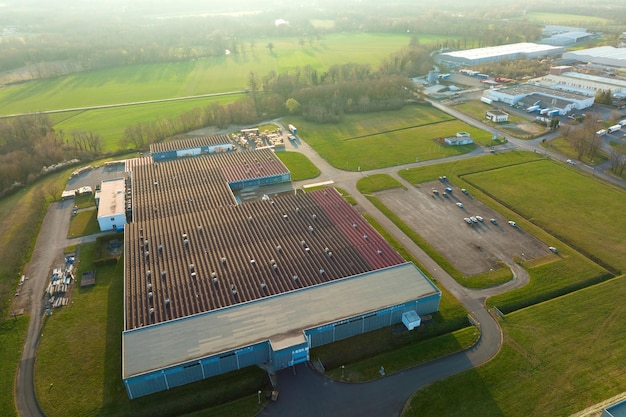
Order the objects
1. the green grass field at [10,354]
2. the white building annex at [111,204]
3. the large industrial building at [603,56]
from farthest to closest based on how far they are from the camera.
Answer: the large industrial building at [603,56] → the white building annex at [111,204] → the green grass field at [10,354]

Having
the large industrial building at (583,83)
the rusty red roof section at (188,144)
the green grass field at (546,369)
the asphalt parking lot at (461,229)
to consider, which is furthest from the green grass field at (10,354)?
the large industrial building at (583,83)

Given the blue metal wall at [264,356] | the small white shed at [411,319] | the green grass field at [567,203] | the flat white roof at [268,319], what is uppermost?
the flat white roof at [268,319]

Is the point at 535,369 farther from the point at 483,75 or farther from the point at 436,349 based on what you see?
the point at 483,75

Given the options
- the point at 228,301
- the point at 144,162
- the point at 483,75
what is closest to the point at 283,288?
the point at 228,301

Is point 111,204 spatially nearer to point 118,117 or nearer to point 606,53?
point 118,117

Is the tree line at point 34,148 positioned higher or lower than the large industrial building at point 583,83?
higher

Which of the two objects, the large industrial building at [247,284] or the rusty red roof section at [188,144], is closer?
the large industrial building at [247,284]

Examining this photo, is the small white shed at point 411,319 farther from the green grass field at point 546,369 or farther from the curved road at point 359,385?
the green grass field at point 546,369

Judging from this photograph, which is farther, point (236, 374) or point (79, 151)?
point (79, 151)
